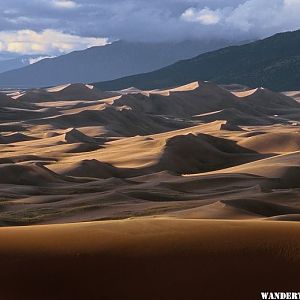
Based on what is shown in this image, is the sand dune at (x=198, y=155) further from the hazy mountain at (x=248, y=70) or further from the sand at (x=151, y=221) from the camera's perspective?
the hazy mountain at (x=248, y=70)

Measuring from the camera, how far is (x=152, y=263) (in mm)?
6168

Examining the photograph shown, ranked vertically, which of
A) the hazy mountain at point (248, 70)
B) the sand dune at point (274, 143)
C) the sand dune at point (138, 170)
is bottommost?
the sand dune at point (274, 143)

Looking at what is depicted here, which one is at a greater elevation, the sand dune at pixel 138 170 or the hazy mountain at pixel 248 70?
the hazy mountain at pixel 248 70

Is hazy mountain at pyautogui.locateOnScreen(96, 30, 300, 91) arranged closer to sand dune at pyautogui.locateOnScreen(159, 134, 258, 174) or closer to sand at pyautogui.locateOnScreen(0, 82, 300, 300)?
sand at pyautogui.locateOnScreen(0, 82, 300, 300)

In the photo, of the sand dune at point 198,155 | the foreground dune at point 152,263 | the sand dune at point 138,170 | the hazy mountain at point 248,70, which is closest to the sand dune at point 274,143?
the sand dune at point 138,170

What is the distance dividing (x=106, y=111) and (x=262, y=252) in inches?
2142

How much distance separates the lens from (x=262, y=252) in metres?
6.34

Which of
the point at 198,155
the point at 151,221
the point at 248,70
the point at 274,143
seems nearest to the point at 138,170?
the point at 198,155

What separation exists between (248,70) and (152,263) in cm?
17451

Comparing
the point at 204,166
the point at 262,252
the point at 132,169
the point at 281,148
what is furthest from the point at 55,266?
the point at 281,148

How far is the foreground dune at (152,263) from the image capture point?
19.0 ft

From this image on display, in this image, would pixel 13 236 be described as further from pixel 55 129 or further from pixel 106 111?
pixel 106 111

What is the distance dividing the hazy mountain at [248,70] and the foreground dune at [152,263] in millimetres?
155089

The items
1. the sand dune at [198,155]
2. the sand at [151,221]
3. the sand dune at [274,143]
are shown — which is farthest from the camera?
the sand dune at [274,143]
